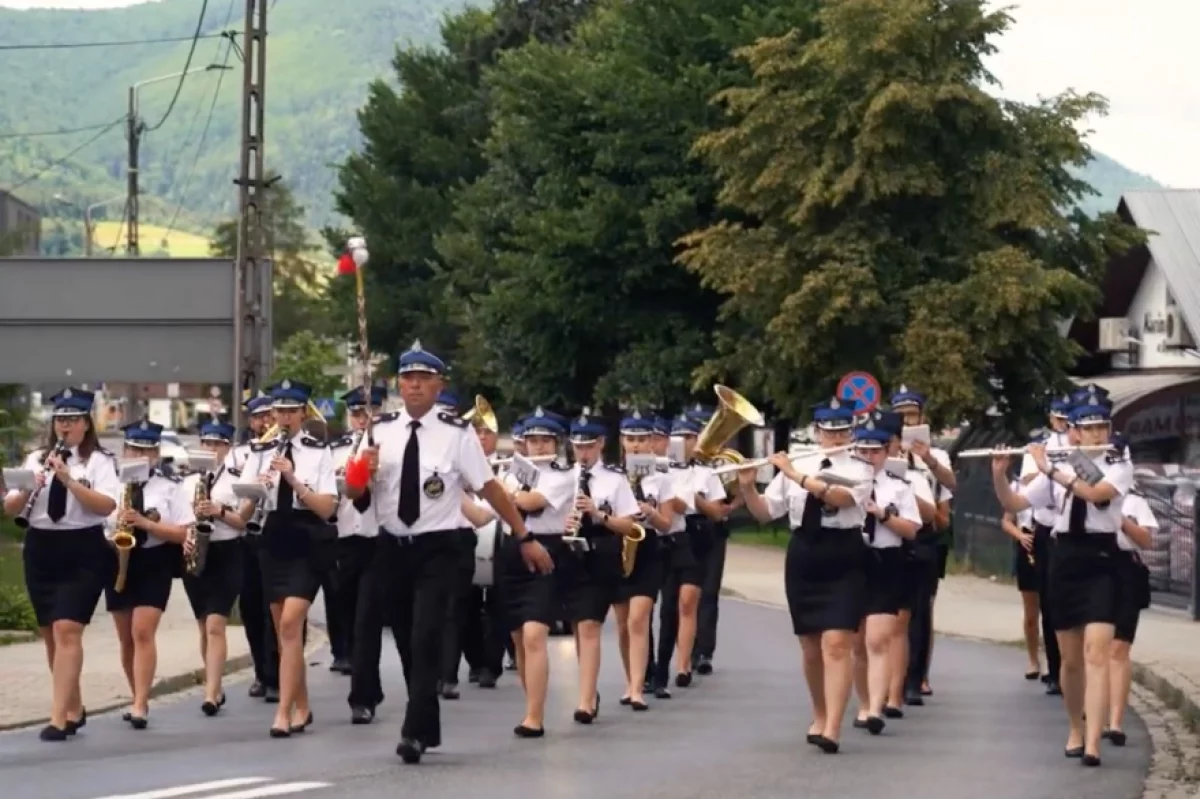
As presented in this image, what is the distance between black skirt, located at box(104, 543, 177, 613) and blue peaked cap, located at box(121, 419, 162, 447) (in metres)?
0.62

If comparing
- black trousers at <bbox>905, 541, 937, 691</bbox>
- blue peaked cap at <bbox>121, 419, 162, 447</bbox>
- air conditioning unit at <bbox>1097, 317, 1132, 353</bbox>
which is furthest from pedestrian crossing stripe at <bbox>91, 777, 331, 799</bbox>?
air conditioning unit at <bbox>1097, 317, 1132, 353</bbox>

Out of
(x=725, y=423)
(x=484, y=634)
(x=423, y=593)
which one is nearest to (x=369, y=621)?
(x=423, y=593)

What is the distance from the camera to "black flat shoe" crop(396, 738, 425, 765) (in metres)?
13.0

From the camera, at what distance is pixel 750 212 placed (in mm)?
46906

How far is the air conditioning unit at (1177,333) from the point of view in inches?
2044

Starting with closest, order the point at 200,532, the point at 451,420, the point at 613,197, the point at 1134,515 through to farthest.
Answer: the point at 451,420, the point at 1134,515, the point at 200,532, the point at 613,197

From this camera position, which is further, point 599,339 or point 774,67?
point 599,339

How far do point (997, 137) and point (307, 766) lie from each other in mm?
35017

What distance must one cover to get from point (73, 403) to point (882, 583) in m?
4.84

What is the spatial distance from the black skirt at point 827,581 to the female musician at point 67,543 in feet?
12.7

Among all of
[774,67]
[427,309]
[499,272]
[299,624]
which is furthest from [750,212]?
[299,624]

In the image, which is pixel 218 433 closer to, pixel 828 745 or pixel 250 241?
pixel 828 745

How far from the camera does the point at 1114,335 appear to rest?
54219 millimetres

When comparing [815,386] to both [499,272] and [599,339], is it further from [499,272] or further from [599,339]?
[499,272]
